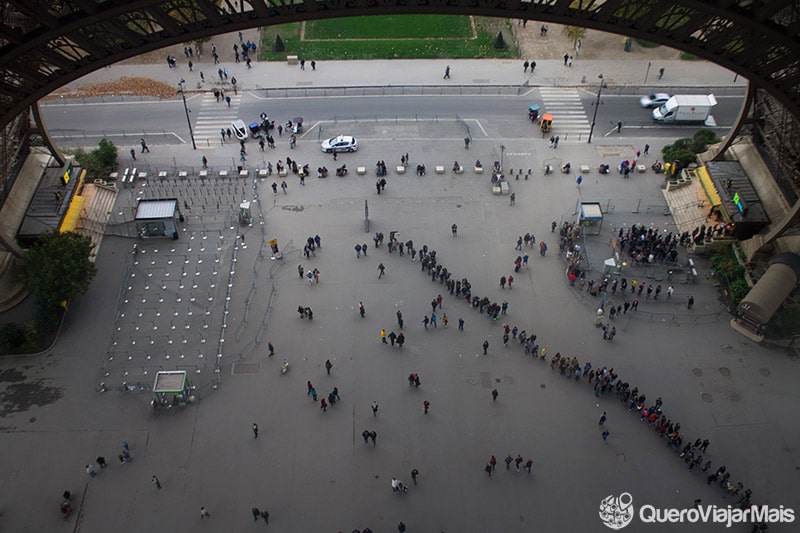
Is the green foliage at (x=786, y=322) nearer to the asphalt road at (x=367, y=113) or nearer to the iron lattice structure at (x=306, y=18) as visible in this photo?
the iron lattice structure at (x=306, y=18)

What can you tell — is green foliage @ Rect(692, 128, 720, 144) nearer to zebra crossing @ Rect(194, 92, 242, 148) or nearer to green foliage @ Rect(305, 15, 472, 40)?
green foliage @ Rect(305, 15, 472, 40)

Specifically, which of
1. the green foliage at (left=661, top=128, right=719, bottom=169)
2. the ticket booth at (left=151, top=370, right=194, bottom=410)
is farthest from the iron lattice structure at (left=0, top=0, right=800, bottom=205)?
the ticket booth at (left=151, top=370, right=194, bottom=410)

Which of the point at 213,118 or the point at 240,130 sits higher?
the point at 213,118

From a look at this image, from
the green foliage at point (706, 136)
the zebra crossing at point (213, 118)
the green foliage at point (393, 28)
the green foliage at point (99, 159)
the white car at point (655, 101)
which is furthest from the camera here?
the green foliage at point (393, 28)

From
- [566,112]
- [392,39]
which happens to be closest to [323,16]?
[566,112]

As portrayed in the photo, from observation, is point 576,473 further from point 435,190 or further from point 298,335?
point 435,190

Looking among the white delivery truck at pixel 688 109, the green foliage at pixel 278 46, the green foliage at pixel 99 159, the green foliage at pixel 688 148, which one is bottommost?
the green foliage at pixel 688 148

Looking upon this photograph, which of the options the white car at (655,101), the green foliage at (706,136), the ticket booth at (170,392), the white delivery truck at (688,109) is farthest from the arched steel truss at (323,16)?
the white car at (655,101)

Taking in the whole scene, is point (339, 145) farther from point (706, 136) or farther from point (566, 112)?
point (706, 136)
